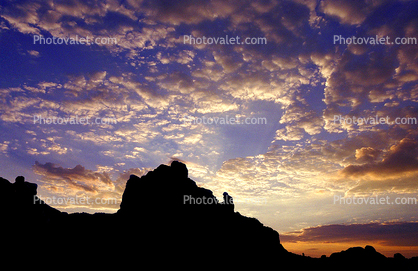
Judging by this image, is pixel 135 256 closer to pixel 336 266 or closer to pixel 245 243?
pixel 245 243

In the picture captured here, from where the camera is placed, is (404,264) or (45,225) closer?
(45,225)

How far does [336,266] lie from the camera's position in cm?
12388

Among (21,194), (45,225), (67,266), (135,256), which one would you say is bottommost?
(135,256)

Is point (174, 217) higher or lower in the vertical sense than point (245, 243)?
higher

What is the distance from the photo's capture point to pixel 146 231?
2827 inches

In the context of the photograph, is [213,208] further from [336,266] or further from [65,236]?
[336,266]

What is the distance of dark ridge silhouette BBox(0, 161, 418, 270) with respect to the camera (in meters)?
41.5

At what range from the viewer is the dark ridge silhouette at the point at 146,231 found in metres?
41.5

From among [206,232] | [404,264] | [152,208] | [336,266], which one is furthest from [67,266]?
[404,264]

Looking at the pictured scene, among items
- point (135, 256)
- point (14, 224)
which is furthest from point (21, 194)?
point (135, 256)

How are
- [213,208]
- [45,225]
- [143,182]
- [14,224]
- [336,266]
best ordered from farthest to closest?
[336,266] → [213,208] → [143,182] → [45,225] → [14,224]

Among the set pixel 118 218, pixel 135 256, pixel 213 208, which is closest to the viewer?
pixel 135 256

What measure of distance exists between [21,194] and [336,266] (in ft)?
541

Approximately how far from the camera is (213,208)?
290 ft
